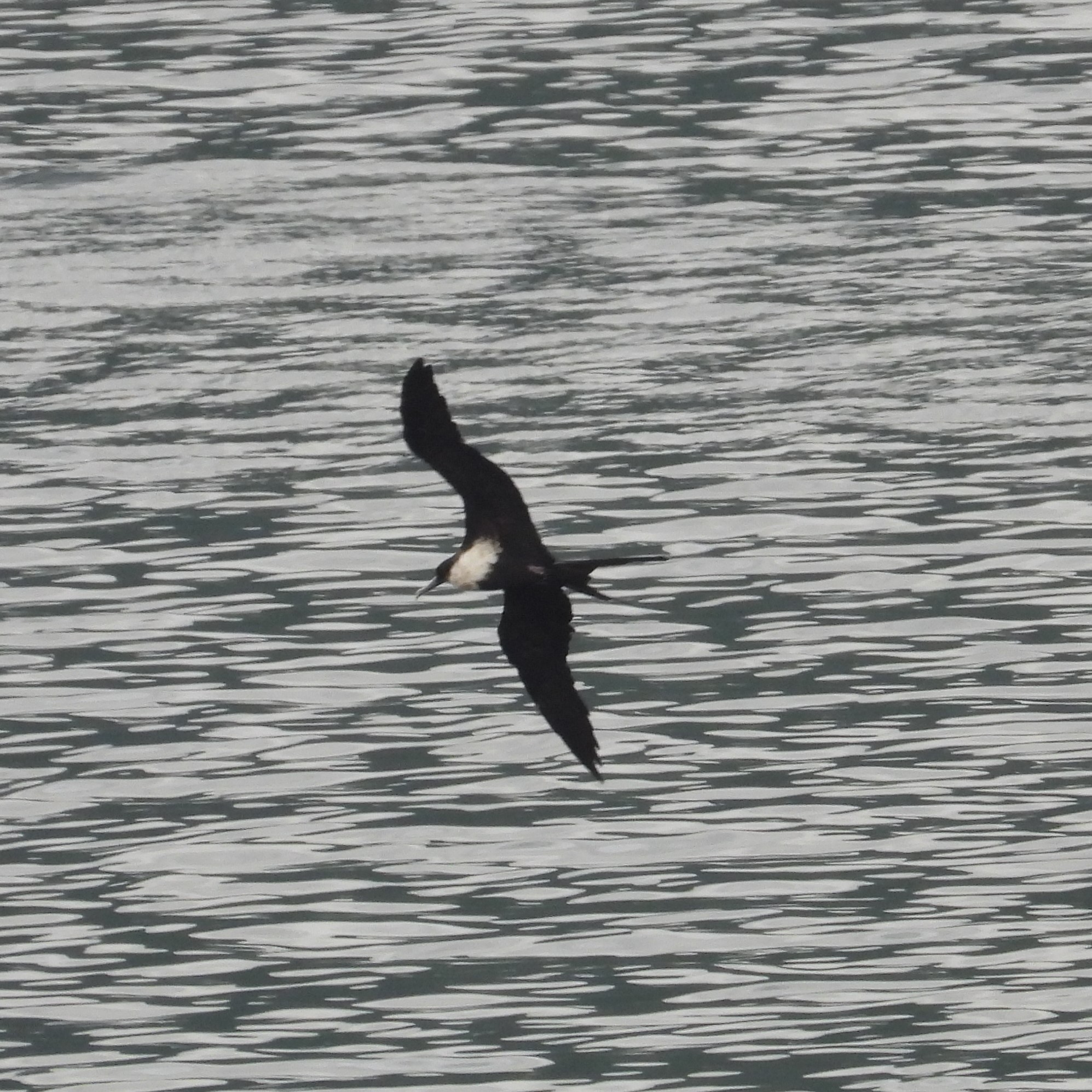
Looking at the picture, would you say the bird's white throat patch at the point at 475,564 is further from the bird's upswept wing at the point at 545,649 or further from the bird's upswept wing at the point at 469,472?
the bird's upswept wing at the point at 545,649

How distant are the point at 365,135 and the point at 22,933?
17.5 m

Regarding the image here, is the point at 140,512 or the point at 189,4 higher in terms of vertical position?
the point at 189,4

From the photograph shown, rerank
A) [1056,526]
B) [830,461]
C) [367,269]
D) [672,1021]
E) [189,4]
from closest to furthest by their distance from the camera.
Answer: [672,1021] → [1056,526] → [830,461] → [367,269] → [189,4]

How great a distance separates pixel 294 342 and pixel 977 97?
31.2ft

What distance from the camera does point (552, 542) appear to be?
2219cm

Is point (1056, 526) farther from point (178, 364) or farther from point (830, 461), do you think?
point (178, 364)

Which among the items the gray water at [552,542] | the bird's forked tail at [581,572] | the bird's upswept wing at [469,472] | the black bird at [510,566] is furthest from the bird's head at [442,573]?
the gray water at [552,542]

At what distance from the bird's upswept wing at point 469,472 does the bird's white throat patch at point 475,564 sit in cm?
5

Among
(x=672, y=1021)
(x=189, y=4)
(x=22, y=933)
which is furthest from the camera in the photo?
(x=189, y=4)

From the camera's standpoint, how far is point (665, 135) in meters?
32.7

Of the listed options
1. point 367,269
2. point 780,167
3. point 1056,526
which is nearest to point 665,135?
point 780,167

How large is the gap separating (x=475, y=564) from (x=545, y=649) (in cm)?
65

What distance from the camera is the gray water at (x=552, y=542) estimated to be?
54.2 feet

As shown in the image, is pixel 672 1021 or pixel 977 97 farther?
pixel 977 97
